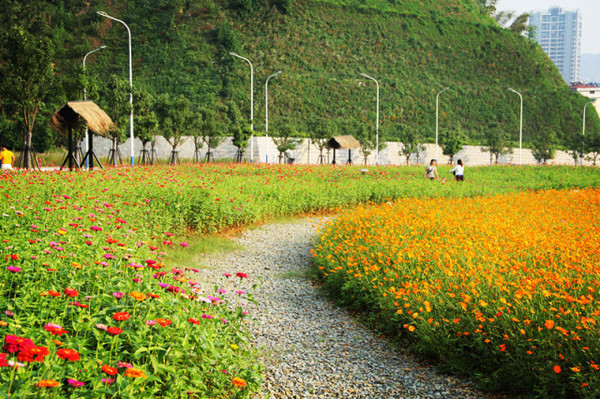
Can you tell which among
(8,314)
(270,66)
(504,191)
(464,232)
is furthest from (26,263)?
(270,66)

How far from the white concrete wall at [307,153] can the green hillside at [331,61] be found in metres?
2.80

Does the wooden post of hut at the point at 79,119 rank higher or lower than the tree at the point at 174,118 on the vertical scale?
lower

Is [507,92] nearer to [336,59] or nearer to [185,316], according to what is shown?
[336,59]

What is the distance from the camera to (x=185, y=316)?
343cm

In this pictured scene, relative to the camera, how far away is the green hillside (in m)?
48.9

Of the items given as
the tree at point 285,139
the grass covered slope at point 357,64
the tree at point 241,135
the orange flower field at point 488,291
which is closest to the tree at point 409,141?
the grass covered slope at point 357,64

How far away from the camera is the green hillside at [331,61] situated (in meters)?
48.9

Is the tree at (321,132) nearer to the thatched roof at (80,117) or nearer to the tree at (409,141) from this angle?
the tree at (409,141)

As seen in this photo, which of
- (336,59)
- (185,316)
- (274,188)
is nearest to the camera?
(185,316)

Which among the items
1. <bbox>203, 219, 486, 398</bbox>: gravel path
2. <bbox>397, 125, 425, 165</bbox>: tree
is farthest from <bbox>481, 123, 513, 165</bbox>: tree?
<bbox>203, 219, 486, 398</bbox>: gravel path

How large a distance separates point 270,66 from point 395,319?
48894 mm

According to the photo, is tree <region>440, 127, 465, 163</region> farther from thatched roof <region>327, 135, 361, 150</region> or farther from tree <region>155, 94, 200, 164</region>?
tree <region>155, 94, 200, 164</region>

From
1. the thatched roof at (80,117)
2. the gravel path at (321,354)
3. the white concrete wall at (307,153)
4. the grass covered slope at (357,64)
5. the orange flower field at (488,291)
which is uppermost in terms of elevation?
the grass covered slope at (357,64)

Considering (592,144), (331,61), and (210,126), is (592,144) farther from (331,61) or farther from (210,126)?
(210,126)
